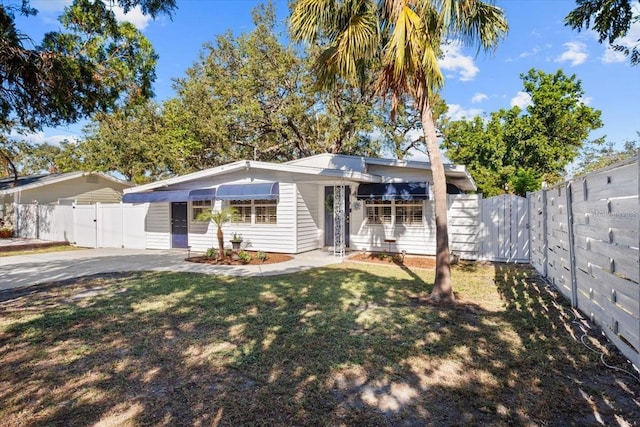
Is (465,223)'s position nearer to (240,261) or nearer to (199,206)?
(240,261)

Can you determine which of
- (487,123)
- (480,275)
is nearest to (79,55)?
(480,275)

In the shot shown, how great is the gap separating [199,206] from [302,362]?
38.9ft

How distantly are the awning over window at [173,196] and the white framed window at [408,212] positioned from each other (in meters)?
6.98

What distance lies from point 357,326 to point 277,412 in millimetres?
2377

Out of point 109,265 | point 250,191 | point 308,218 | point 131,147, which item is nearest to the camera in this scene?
point 109,265

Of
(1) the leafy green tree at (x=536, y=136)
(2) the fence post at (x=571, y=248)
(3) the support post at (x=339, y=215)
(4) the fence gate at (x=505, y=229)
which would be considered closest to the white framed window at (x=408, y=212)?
(4) the fence gate at (x=505, y=229)

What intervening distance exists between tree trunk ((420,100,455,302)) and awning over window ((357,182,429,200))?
5.48 metres

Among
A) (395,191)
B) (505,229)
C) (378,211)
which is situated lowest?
(505,229)

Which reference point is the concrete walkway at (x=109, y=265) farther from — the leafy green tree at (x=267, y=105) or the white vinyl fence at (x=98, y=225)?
the leafy green tree at (x=267, y=105)

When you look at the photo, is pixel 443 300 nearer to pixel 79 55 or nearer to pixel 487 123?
pixel 79 55

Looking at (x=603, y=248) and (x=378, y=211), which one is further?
(x=378, y=211)

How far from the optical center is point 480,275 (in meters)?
9.33

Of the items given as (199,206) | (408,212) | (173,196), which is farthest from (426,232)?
(173,196)

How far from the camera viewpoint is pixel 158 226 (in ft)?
50.7
